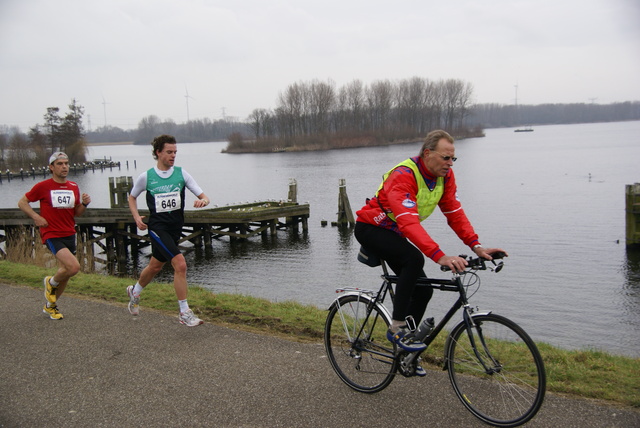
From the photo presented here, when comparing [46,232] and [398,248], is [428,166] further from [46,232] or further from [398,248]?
[46,232]

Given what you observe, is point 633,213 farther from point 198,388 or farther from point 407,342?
point 198,388

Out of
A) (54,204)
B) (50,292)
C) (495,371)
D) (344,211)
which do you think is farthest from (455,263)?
(344,211)

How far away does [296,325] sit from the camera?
6617mm

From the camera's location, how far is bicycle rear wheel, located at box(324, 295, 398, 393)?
15.1 feet

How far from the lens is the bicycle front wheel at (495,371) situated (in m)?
3.81

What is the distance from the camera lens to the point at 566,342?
→ 11648 millimetres

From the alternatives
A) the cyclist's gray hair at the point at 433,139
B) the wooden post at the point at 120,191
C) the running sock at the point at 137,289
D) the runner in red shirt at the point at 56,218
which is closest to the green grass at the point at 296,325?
the running sock at the point at 137,289

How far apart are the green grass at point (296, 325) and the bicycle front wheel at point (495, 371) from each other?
0.71 metres

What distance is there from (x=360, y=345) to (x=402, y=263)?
0.95m

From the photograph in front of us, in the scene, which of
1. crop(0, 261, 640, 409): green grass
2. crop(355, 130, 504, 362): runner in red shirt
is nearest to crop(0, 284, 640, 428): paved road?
crop(0, 261, 640, 409): green grass

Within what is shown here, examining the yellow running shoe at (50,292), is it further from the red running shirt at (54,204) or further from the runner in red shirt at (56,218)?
the red running shirt at (54,204)

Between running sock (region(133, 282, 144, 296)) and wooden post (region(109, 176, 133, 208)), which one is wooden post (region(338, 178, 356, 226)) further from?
running sock (region(133, 282, 144, 296))

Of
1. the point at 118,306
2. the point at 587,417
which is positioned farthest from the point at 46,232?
the point at 587,417

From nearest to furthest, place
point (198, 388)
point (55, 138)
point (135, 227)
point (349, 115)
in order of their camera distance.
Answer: point (198, 388) → point (135, 227) → point (55, 138) → point (349, 115)
